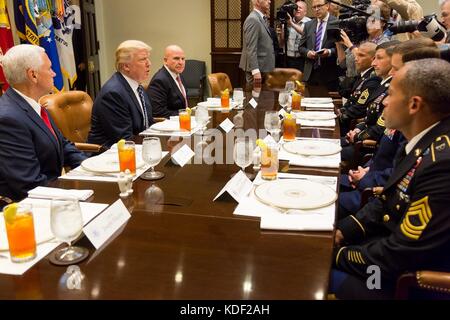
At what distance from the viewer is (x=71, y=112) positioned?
3000 mm

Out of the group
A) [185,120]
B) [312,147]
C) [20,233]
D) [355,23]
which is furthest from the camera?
[355,23]

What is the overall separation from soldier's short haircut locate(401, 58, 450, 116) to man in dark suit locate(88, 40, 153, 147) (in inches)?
65.5

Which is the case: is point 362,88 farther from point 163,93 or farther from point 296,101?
point 163,93

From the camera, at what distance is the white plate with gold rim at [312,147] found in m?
2.03

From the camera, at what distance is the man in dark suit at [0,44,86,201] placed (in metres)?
1.83

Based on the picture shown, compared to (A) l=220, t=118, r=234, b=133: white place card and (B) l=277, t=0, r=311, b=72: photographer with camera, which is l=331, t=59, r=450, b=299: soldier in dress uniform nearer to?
(A) l=220, t=118, r=234, b=133: white place card

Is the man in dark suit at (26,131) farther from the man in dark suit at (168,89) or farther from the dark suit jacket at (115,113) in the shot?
the man in dark suit at (168,89)

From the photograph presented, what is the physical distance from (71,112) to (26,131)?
1.12 m

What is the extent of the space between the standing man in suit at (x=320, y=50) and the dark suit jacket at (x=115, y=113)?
9.62 feet

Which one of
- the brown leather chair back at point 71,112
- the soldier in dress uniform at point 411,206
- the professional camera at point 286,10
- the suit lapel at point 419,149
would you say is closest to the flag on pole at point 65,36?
the brown leather chair back at point 71,112

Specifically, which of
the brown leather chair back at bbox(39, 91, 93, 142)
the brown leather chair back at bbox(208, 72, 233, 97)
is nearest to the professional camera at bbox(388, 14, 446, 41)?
the brown leather chair back at bbox(208, 72, 233, 97)

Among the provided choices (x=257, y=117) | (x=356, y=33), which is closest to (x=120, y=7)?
(x=356, y=33)

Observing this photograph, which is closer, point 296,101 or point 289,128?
point 289,128

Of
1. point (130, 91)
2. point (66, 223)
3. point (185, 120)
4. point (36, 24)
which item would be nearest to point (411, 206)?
point (66, 223)
